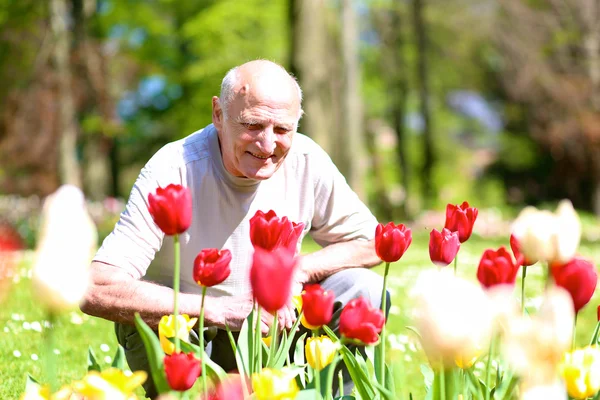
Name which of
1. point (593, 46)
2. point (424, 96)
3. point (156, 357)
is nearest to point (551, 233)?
point (156, 357)

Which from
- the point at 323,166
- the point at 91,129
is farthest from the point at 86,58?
the point at 323,166

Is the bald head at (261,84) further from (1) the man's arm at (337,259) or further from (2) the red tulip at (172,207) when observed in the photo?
(2) the red tulip at (172,207)

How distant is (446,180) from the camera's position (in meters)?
28.8

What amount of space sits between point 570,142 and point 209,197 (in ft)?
70.8

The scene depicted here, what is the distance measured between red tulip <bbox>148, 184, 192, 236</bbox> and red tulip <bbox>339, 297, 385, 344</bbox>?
1.41ft

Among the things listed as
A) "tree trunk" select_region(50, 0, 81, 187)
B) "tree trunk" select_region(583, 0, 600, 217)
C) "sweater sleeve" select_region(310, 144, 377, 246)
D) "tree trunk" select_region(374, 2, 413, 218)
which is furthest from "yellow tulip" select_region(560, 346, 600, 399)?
"tree trunk" select_region(583, 0, 600, 217)

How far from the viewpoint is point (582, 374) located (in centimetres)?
176

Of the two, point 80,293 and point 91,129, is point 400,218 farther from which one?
point 80,293

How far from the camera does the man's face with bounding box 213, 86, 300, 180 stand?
2850 millimetres

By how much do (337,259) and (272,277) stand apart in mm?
1640

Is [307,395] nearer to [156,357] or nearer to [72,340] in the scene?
[156,357]

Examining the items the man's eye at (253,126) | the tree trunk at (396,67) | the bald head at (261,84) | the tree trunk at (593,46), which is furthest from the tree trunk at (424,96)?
the man's eye at (253,126)

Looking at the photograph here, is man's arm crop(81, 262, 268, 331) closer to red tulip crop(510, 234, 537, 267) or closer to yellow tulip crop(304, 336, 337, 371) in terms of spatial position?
yellow tulip crop(304, 336, 337, 371)

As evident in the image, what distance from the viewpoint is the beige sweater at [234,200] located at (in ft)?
10.3
